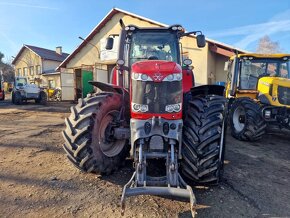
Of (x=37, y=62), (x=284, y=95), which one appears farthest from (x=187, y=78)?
(x=37, y=62)

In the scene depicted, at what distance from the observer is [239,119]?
7562 millimetres

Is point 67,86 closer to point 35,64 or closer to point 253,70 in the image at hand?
point 253,70

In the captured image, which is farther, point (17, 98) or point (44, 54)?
point (44, 54)

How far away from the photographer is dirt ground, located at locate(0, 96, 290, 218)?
3.07 m

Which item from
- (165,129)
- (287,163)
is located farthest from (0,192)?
(287,163)

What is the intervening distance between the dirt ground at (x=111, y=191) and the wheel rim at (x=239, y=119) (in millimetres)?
1854

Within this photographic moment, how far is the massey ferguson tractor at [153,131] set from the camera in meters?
3.29

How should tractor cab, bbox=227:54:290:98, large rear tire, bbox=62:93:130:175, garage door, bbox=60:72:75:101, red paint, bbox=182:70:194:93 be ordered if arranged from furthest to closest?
garage door, bbox=60:72:75:101
tractor cab, bbox=227:54:290:98
red paint, bbox=182:70:194:93
large rear tire, bbox=62:93:130:175

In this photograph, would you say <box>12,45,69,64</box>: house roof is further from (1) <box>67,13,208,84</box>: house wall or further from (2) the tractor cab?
(2) the tractor cab

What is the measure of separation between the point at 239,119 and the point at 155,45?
13.2ft

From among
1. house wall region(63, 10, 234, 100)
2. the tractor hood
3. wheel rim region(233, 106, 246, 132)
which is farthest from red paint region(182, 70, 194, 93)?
house wall region(63, 10, 234, 100)

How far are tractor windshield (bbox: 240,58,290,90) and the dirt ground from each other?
310 cm

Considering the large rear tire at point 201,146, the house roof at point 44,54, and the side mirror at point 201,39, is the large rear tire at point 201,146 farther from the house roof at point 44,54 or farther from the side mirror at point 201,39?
the house roof at point 44,54

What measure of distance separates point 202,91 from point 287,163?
8.09 feet
